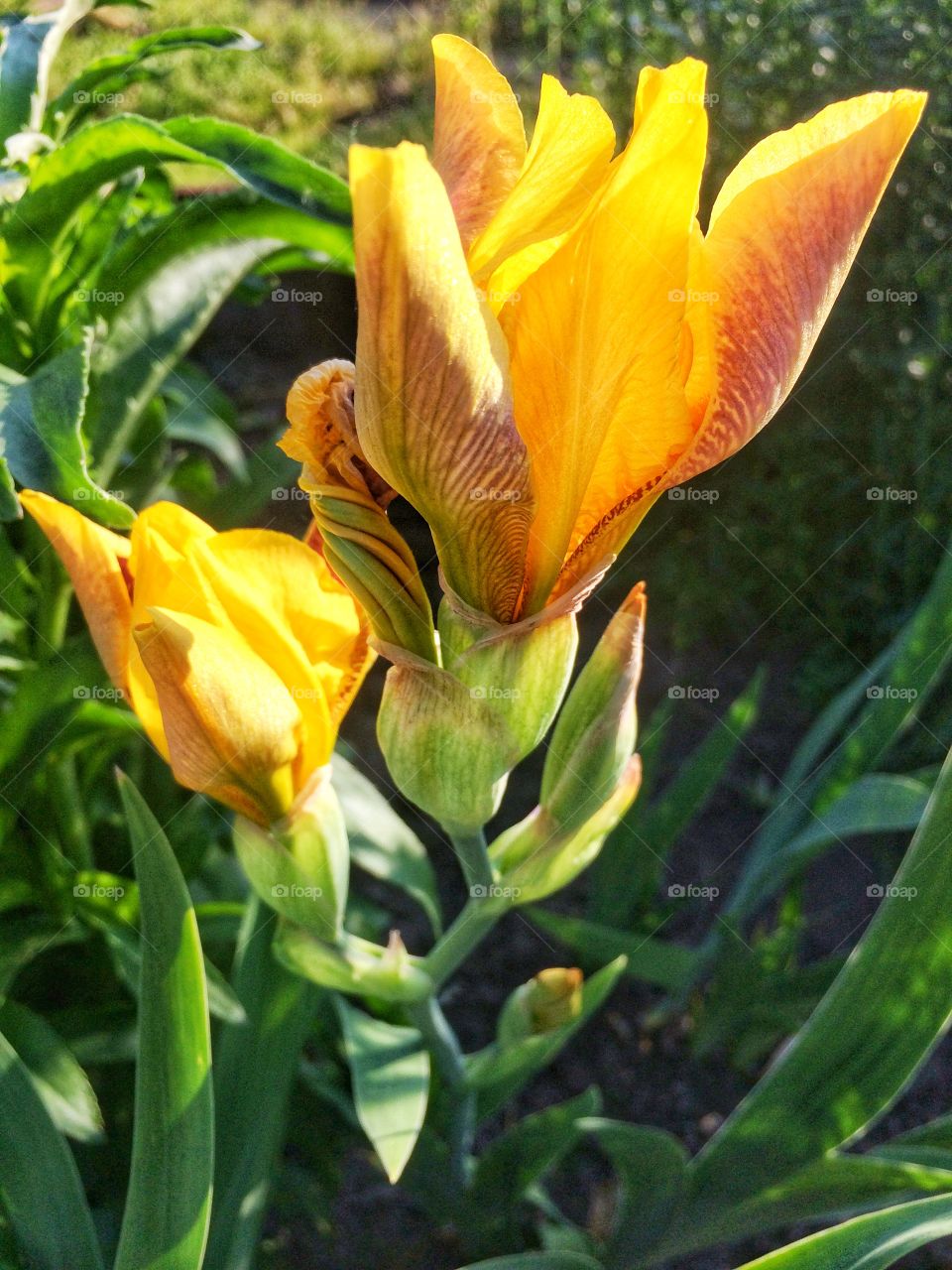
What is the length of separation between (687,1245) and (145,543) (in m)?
0.69

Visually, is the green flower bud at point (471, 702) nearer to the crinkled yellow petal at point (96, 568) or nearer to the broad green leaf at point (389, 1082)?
the crinkled yellow petal at point (96, 568)

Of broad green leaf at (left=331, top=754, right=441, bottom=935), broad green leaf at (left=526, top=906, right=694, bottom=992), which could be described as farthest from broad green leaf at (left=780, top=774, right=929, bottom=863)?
broad green leaf at (left=331, top=754, right=441, bottom=935)

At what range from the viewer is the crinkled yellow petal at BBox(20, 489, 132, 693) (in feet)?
2.15

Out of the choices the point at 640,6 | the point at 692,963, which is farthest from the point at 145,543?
the point at 640,6

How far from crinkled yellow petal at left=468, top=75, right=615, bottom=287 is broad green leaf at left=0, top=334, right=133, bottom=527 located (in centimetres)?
28

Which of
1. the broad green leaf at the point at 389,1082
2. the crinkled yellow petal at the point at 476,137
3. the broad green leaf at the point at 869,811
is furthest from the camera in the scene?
the broad green leaf at the point at 869,811

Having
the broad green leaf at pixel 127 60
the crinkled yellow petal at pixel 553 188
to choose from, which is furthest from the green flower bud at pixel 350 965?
the broad green leaf at pixel 127 60

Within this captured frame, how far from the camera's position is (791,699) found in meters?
1.68

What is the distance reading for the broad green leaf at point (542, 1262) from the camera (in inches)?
30.3

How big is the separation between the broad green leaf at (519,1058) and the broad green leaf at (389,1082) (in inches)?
2.1

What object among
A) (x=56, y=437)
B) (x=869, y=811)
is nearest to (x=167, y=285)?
(x=56, y=437)

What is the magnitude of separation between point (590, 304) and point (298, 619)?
0.96ft

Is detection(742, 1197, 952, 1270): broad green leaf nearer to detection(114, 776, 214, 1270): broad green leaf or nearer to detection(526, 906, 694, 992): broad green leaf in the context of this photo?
detection(114, 776, 214, 1270): broad green leaf

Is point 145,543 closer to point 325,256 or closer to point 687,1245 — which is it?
point 325,256
